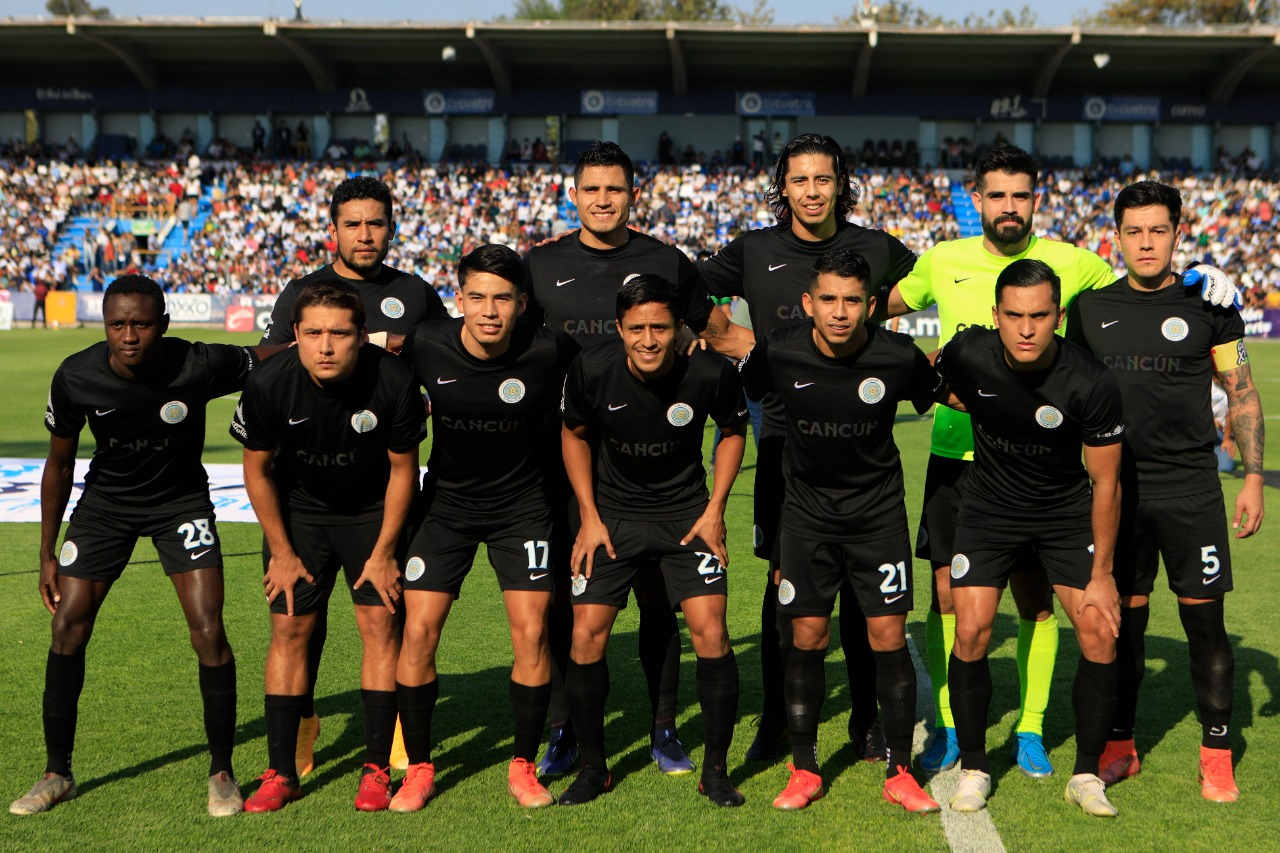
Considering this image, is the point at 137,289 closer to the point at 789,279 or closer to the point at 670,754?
the point at 789,279

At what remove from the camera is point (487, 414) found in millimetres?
4957

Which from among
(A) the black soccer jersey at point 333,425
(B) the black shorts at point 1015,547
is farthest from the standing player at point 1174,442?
(A) the black soccer jersey at point 333,425

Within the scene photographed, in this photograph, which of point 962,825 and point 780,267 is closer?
point 962,825

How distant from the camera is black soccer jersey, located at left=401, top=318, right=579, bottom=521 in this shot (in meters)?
4.95

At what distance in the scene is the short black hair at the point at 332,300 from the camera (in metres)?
4.70

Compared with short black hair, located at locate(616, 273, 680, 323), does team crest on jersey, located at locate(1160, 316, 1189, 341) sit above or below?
below

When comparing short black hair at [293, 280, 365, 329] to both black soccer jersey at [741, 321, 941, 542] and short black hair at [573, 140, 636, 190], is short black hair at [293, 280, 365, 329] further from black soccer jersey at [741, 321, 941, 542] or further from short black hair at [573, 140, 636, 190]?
black soccer jersey at [741, 321, 941, 542]

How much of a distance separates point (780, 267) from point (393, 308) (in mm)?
1764

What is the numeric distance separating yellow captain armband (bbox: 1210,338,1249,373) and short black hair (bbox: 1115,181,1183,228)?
0.55 meters

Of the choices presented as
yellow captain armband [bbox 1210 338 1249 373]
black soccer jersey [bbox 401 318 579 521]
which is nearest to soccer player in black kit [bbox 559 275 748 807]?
black soccer jersey [bbox 401 318 579 521]

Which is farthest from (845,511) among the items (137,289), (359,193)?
(137,289)

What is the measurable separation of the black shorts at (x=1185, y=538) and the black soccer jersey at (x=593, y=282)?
6.61ft

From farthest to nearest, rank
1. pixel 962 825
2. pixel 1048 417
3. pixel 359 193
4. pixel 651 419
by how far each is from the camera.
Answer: pixel 359 193 < pixel 651 419 < pixel 1048 417 < pixel 962 825

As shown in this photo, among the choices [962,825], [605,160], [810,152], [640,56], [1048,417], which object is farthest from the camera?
Answer: [640,56]
